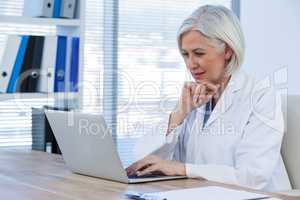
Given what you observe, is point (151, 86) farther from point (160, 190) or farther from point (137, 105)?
point (160, 190)

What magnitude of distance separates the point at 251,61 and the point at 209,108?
2.10 meters

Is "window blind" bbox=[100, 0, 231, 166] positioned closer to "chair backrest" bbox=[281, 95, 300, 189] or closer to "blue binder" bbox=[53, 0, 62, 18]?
"blue binder" bbox=[53, 0, 62, 18]

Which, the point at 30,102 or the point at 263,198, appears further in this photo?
the point at 30,102

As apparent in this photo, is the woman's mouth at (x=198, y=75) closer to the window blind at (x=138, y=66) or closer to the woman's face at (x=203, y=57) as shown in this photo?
the woman's face at (x=203, y=57)

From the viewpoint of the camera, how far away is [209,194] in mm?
1493

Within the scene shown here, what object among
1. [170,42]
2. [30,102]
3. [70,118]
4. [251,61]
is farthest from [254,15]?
[70,118]

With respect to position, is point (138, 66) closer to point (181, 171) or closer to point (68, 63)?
point (68, 63)

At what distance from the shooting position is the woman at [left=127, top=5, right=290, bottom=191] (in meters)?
1.97

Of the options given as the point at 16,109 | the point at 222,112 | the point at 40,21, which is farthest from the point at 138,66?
the point at 222,112

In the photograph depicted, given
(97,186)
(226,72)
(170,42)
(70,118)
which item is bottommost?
(97,186)

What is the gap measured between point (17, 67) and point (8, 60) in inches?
2.3

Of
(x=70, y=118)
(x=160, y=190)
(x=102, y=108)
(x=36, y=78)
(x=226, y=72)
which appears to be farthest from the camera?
(x=102, y=108)

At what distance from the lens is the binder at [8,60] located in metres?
2.80

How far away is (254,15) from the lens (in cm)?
426
